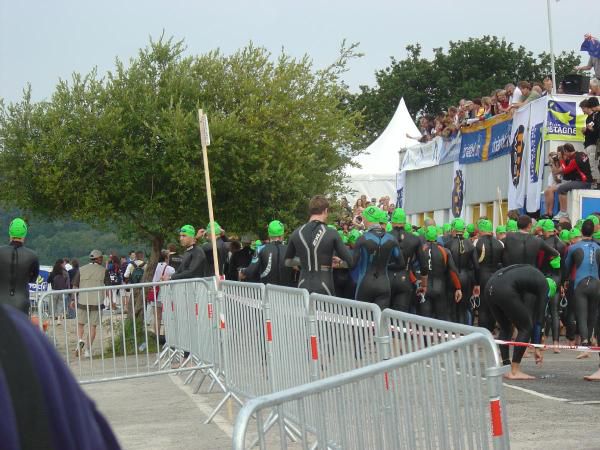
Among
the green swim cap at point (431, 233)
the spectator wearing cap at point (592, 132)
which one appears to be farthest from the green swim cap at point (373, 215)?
the spectator wearing cap at point (592, 132)

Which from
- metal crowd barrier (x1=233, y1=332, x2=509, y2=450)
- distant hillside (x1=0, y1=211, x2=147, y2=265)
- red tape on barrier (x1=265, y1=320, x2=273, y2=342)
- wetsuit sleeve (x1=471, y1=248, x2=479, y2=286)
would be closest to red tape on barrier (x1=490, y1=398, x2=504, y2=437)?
metal crowd barrier (x1=233, y1=332, x2=509, y2=450)

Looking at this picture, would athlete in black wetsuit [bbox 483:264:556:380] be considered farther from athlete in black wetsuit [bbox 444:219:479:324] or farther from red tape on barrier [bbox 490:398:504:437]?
red tape on barrier [bbox 490:398:504:437]

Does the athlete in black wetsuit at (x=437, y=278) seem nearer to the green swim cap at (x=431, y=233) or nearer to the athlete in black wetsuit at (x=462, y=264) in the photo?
the green swim cap at (x=431, y=233)

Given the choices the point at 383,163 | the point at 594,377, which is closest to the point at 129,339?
the point at 594,377

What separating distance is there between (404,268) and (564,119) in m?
8.23

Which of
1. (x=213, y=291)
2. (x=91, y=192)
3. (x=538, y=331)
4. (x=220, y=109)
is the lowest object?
(x=538, y=331)

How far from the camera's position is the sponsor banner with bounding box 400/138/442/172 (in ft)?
95.4

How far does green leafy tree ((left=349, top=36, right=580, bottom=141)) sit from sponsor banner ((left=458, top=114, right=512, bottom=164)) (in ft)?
149

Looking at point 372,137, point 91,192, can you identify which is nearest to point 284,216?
point 91,192

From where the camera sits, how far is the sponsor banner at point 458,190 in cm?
2658

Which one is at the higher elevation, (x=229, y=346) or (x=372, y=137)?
(x=372, y=137)

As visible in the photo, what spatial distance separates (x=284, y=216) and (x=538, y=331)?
27.5 feet

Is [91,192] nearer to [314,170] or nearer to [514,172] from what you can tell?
[314,170]

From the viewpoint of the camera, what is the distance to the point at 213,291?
1091 cm
